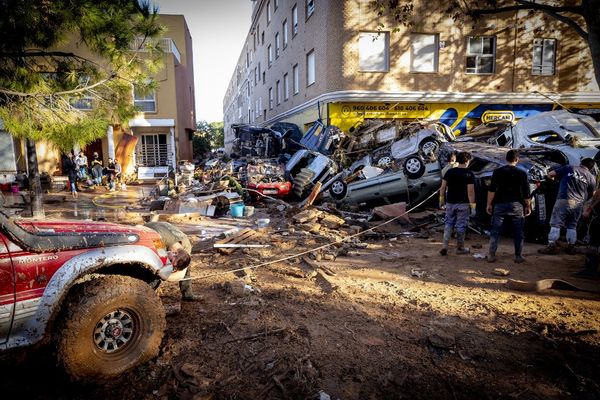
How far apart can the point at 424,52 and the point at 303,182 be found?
1021 cm

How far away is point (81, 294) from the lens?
9.02 feet

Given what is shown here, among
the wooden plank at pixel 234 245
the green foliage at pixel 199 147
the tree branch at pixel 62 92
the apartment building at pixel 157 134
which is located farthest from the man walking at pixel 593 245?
the green foliage at pixel 199 147

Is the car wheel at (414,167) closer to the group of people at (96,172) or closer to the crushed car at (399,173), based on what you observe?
the crushed car at (399,173)

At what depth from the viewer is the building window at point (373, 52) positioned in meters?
16.5

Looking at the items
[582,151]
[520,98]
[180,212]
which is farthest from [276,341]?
[520,98]

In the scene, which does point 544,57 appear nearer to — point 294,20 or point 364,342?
point 294,20

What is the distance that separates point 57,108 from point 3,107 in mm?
741

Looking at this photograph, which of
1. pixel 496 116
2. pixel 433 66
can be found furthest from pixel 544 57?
pixel 433 66

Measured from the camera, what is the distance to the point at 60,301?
267 cm

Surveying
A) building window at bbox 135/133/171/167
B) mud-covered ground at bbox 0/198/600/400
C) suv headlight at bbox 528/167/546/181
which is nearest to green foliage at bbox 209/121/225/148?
building window at bbox 135/133/171/167

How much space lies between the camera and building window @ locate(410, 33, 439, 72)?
1700 centimetres

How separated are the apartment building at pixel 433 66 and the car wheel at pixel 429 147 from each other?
19.0ft

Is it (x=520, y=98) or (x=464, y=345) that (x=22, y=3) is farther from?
(x=520, y=98)

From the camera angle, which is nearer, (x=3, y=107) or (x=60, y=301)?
(x=60, y=301)
